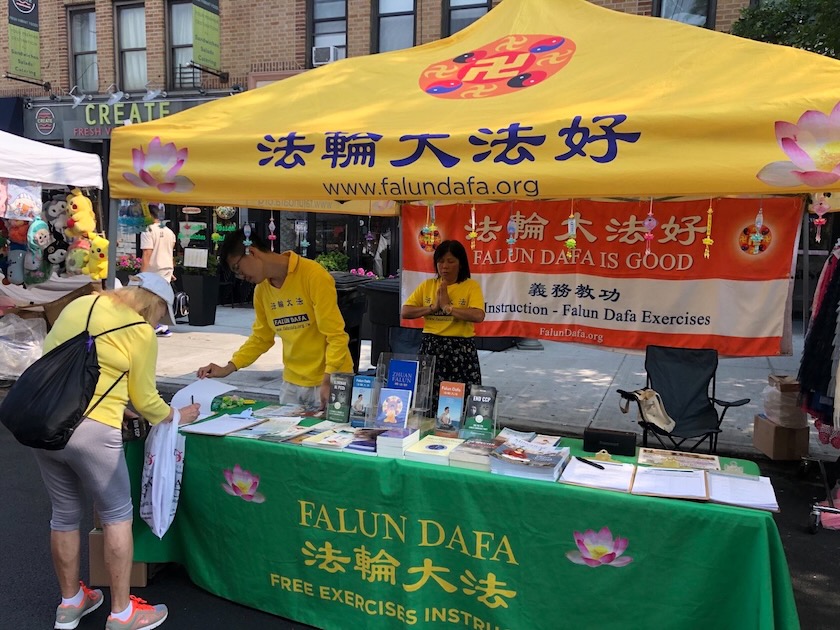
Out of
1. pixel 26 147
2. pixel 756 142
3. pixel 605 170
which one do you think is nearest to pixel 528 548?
pixel 605 170

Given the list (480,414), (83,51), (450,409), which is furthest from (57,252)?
(83,51)

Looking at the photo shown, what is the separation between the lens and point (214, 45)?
455 inches

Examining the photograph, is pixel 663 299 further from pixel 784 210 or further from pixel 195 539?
pixel 195 539

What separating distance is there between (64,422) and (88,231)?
18.3 ft

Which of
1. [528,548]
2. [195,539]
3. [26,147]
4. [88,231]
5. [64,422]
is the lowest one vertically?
[195,539]

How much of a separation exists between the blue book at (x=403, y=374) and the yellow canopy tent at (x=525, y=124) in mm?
801

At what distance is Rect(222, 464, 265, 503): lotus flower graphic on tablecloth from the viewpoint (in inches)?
111

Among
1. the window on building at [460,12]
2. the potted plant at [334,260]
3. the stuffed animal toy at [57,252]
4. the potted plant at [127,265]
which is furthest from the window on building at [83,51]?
the window on building at [460,12]

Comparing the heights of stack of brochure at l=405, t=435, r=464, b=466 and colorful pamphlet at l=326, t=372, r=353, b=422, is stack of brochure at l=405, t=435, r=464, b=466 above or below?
below

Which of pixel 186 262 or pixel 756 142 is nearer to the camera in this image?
pixel 756 142

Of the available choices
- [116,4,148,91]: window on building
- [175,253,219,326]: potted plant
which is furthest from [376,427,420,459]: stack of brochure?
[116,4,148,91]: window on building

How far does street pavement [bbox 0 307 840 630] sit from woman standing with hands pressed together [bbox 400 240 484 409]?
5.51 ft

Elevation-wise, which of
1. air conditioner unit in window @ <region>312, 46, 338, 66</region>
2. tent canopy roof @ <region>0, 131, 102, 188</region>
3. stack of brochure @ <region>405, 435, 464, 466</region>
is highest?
air conditioner unit in window @ <region>312, 46, 338, 66</region>

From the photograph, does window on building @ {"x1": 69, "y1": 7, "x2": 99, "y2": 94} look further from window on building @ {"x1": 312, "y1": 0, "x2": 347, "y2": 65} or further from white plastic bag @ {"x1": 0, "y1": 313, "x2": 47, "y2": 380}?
white plastic bag @ {"x1": 0, "y1": 313, "x2": 47, "y2": 380}
